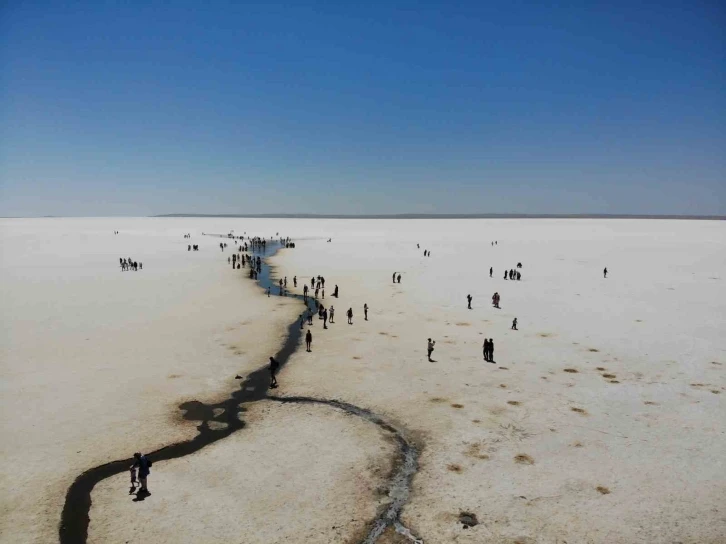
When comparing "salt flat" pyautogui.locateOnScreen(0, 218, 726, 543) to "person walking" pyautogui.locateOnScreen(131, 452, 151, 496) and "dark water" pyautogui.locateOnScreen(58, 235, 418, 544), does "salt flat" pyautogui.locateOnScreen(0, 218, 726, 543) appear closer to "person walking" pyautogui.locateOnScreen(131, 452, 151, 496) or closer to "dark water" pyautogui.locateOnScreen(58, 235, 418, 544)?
"dark water" pyautogui.locateOnScreen(58, 235, 418, 544)

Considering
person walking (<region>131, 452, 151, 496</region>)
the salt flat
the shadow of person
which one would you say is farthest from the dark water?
person walking (<region>131, 452, 151, 496</region>)

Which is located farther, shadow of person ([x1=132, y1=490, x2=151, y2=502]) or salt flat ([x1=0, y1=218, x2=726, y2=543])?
shadow of person ([x1=132, y1=490, x2=151, y2=502])

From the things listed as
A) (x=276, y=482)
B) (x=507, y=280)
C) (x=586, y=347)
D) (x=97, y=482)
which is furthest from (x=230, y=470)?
(x=507, y=280)

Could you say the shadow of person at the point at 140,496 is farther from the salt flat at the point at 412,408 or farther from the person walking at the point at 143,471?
the salt flat at the point at 412,408

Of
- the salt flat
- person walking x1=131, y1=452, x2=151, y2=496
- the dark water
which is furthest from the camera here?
person walking x1=131, y1=452, x2=151, y2=496

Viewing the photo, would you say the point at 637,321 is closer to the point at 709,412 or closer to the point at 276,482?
the point at 709,412

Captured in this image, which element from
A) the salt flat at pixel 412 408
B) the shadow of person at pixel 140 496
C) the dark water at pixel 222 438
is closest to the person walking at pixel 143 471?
the shadow of person at pixel 140 496

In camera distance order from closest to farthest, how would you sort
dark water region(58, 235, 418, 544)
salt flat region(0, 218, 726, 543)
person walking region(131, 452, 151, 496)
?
dark water region(58, 235, 418, 544)
salt flat region(0, 218, 726, 543)
person walking region(131, 452, 151, 496)
